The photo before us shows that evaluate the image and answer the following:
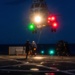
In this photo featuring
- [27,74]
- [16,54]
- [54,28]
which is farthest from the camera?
[16,54]

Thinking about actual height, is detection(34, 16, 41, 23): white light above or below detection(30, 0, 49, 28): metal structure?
below

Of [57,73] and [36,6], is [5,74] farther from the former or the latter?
[36,6]

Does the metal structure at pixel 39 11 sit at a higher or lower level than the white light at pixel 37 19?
higher

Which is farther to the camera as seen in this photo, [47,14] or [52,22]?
[47,14]

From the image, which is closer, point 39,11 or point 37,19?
point 37,19

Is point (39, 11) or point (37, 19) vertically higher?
point (39, 11)

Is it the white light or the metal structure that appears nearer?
the white light

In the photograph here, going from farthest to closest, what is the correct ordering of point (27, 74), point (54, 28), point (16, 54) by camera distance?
point (16, 54) → point (54, 28) → point (27, 74)

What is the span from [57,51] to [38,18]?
4843mm

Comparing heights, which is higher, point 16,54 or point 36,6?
point 36,6

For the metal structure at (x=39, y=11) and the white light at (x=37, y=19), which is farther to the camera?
the metal structure at (x=39, y=11)

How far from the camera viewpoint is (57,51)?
4356cm

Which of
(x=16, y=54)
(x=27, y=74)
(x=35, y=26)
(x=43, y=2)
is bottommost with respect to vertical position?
(x=27, y=74)

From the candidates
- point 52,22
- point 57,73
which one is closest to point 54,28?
point 52,22
